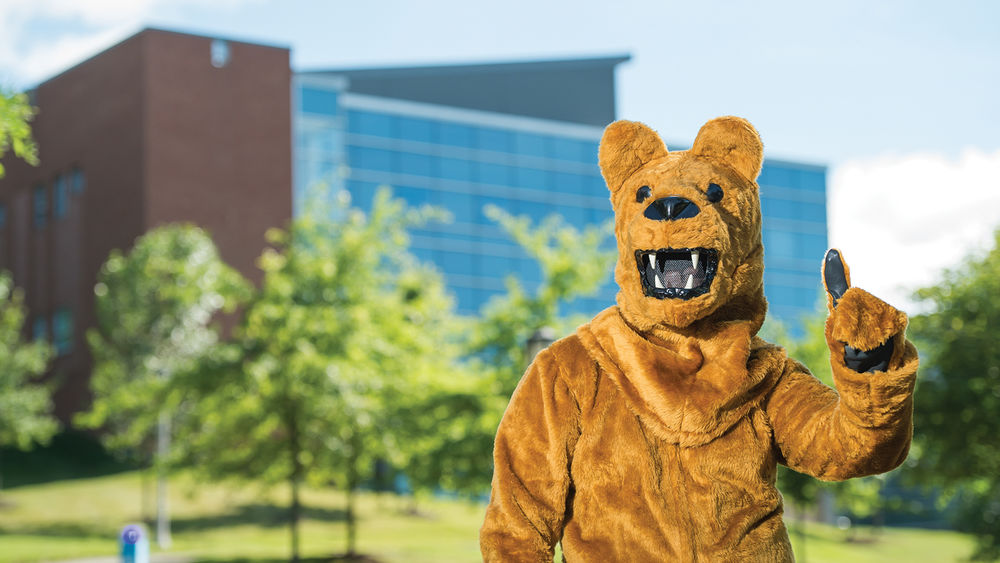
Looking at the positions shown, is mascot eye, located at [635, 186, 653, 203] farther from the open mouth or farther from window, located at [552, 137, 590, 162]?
window, located at [552, 137, 590, 162]

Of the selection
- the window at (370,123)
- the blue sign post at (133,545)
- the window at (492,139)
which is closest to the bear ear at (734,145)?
the blue sign post at (133,545)

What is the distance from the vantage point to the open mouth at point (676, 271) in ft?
10.2

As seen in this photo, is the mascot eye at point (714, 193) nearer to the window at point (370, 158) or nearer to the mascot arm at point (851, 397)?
the mascot arm at point (851, 397)

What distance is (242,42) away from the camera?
37625 mm

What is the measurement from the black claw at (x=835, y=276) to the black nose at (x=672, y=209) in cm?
42

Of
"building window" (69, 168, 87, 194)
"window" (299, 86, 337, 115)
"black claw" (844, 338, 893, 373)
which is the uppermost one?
"window" (299, 86, 337, 115)

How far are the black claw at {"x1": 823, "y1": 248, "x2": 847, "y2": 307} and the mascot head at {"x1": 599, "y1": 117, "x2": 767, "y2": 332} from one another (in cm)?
34

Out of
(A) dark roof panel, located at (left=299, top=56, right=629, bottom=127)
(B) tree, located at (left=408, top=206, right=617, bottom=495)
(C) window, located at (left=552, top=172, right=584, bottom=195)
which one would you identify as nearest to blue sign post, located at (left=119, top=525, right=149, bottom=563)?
(B) tree, located at (left=408, top=206, right=617, bottom=495)

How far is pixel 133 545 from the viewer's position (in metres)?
11.2

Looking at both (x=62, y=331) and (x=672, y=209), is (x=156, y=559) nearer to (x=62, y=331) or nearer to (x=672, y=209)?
(x=62, y=331)

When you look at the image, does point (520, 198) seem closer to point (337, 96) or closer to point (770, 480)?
point (337, 96)

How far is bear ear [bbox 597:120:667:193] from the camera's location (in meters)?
3.43

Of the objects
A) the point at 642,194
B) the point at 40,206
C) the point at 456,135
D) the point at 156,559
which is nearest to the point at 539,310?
the point at 156,559

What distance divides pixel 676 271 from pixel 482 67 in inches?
1841
